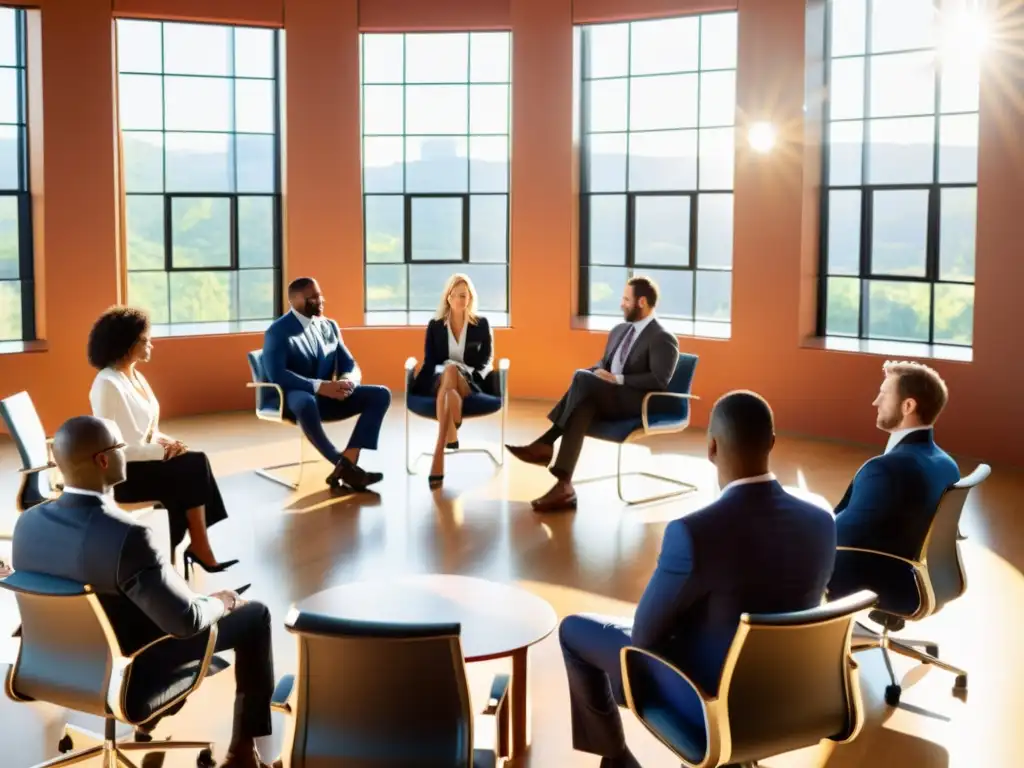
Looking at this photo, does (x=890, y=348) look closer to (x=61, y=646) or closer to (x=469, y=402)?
(x=469, y=402)

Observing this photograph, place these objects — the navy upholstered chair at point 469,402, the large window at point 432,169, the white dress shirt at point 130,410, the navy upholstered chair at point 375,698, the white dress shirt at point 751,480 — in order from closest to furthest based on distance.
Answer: the navy upholstered chair at point 375,698, the white dress shirt at point 751,480, the white dress shirt at point 130,410, the navy upholstered chair at point 469,402, the large window at point 432,169

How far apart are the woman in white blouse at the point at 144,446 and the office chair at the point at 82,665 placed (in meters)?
1.91

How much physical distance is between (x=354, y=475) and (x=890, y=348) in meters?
3.81

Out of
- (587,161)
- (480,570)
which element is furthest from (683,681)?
(587,161)

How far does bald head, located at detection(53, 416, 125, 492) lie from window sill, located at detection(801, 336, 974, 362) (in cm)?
606

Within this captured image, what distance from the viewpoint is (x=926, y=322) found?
8500 mm

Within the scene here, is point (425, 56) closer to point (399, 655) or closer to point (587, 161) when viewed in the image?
point (587, 161)

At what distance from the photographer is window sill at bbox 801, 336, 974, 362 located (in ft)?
26.9

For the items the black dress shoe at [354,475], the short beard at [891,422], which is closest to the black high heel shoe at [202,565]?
the black dress shoe at [354,475]

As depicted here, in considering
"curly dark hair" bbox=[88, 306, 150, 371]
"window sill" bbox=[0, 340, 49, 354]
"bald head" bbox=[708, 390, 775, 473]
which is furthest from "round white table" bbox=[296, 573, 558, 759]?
"window sill" bbox=[0, 340, 49, 354]

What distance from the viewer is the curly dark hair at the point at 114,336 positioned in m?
5.21

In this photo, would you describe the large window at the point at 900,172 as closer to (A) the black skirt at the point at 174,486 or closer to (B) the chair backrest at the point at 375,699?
(A) the black skirt at the point at 174,486

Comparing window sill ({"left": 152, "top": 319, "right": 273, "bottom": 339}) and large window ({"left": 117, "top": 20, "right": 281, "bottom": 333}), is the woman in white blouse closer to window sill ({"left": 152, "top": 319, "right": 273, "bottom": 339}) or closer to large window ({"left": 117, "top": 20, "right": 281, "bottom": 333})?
window sill ({"left": 152, "top": 319, "right": 273, "bottom": 339})

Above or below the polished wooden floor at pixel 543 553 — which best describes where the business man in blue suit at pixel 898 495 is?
above
